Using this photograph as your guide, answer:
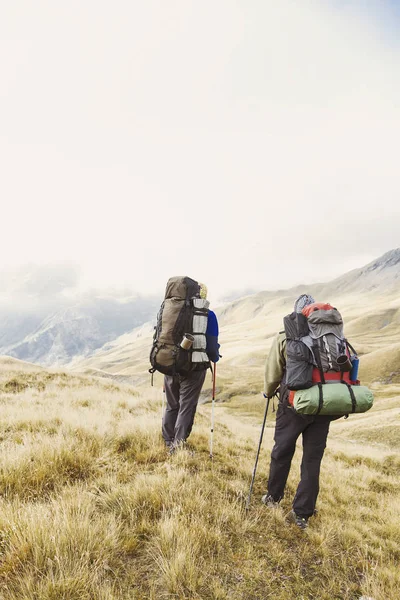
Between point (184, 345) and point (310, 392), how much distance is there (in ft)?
8.16

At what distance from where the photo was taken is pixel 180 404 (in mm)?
6344

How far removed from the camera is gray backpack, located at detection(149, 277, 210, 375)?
606 cm

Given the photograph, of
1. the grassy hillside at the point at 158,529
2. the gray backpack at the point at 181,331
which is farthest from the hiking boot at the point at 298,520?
the gray backpack at the point at 181,331

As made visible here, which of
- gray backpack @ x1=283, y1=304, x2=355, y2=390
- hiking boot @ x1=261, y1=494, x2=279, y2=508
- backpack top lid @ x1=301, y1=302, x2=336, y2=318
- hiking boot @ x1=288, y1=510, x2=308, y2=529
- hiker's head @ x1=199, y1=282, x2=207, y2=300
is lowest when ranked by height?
hiking boot @ x1=288, y1=510, x2=308, y2=529

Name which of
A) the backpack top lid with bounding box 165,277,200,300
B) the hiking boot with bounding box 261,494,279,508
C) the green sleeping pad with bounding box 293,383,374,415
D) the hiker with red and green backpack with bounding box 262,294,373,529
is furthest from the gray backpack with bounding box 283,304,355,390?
the backpack top lid with bounding box 165,277,200,300

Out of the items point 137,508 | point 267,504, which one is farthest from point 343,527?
point 137,508

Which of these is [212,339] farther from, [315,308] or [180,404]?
[315,308]

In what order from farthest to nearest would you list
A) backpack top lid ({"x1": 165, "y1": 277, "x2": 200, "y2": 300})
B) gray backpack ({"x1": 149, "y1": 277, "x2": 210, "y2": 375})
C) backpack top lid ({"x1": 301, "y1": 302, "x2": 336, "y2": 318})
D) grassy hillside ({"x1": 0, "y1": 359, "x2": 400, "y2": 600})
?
backpack top lid ({"x1": 165, "y1": 277, "x2": 200, "y2": 300})
gray backpack ({"x1": 149, "y1": 277, "x2": 210, "y2": 375})
backpack top lid ({"x1": 301, "y1": 302, "x2": 336, "y2": 318})
grassy hillside ({"x1": 0, "y1": 359, "x2": 400, "y2": 600})

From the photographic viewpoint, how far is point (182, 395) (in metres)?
6.37

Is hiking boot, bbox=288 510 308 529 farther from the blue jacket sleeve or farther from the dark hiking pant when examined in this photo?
the blue jacket sleeve

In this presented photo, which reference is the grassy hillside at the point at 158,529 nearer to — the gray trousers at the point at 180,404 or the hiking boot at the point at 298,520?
the hiking boot at the point at 298,520

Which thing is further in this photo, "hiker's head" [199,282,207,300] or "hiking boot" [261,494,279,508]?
"hiker's head" [199,282,207,300]

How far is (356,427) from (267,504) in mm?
28162

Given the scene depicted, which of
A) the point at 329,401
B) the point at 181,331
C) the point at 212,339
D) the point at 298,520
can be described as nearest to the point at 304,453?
the point at 298,520
